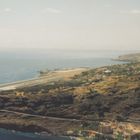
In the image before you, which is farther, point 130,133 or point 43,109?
point 43,109

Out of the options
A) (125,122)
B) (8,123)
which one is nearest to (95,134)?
(125,122)

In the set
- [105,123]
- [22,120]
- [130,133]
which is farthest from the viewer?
[22,120]

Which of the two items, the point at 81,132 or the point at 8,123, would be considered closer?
the point at 81,132

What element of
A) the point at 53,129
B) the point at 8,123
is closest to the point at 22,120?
the point at 8,123

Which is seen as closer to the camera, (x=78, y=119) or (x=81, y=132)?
(x=81, y=132)

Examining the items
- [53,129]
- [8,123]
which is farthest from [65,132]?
[8,123]

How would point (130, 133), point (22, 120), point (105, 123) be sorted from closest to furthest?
point (130, 133), point (105, 123), point (22, 120)

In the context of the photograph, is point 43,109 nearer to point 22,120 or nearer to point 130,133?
point 22,120

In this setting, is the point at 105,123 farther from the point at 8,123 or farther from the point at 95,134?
the point at 8,123

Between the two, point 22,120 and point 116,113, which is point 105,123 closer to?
point 116,113
